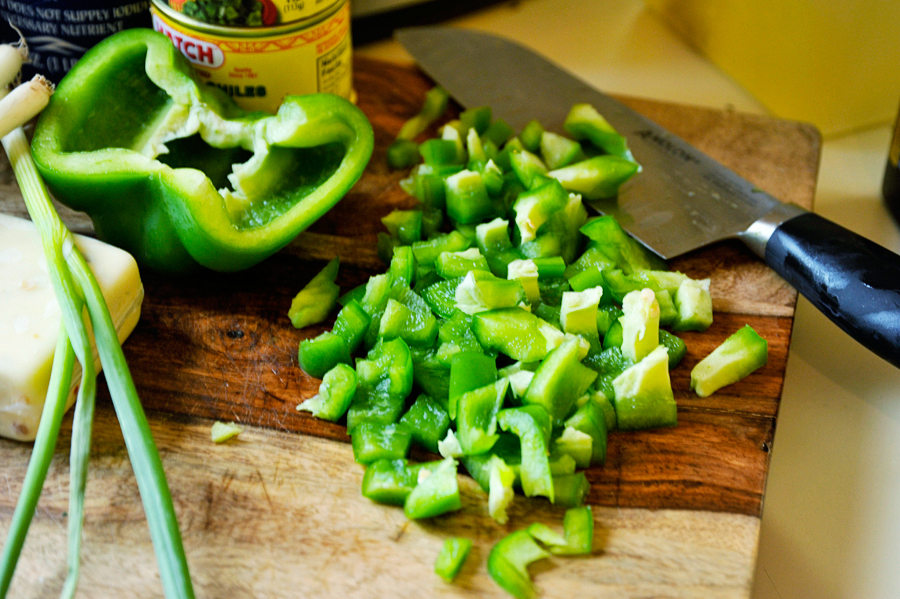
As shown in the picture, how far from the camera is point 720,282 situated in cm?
137

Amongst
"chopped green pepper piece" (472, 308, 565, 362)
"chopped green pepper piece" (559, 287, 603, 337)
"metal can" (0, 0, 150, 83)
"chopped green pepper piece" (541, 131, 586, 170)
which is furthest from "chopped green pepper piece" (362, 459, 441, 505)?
"metal can" (0, 0, 150, 83)

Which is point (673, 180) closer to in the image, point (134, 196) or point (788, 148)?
point (788, 148)

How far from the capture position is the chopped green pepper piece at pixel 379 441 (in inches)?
Answer: 40.9

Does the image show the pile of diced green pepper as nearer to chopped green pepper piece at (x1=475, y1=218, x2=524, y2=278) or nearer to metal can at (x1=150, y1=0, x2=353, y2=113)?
chopped green pepper piece at (x1=475, y1=218, x2=524, y2=278)

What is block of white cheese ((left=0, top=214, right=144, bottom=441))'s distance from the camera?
3.34ft

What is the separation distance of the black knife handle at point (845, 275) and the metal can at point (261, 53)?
852 millimetres

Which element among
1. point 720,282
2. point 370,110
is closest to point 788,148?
point 720,282

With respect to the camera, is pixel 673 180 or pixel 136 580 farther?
pixel 673 180

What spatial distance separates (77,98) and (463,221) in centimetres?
65

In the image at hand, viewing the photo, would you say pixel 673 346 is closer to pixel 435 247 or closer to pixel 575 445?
pixel 575 445

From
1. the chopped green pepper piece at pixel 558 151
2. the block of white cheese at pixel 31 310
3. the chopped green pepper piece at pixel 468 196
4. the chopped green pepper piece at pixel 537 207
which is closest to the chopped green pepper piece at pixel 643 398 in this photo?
the chopped green pepper piece at pixel 537 207

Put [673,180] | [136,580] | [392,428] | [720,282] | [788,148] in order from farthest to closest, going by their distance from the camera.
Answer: [788,148], [673,180], [720,282], [392,428], [136,580]

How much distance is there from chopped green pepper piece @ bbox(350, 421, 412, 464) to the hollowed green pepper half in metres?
0.34

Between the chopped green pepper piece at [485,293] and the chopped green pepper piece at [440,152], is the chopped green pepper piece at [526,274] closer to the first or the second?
the chopped green pepper piece at [485,293]
